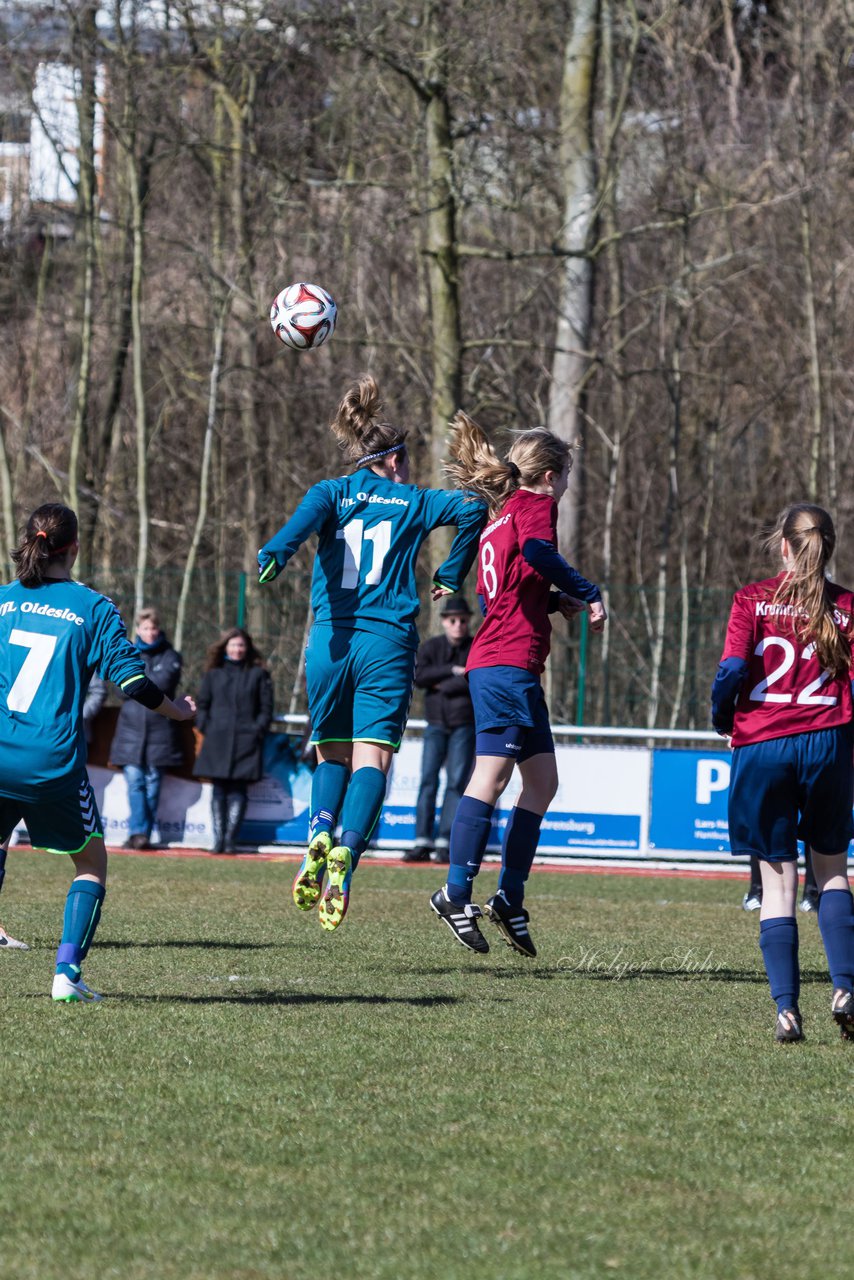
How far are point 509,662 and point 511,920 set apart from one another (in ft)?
3.76

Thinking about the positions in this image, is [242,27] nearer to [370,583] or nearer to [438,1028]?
[370,583]

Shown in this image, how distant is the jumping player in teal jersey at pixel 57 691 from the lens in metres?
6.02

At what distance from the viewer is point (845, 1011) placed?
19.0ft

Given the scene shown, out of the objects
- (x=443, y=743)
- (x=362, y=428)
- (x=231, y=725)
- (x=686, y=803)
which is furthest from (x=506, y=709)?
(x=231, y=725)

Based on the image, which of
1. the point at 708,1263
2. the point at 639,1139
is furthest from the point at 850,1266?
the point at 639,1139

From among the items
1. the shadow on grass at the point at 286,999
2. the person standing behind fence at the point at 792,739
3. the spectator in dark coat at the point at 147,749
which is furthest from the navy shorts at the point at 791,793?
the spectator in dark coat at the point at 147,749

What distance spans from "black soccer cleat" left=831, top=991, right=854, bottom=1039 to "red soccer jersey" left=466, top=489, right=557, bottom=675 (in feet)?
7.12

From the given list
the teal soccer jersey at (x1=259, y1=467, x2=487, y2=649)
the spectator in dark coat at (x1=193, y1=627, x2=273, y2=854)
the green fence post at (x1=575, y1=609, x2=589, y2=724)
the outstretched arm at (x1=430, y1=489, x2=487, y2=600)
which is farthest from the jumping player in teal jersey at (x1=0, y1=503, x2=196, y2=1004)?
the green fence post at (x1=575, y1=609, x2=589, y2=724)

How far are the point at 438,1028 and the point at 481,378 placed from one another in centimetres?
1848

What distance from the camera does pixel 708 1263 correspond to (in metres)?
3.46

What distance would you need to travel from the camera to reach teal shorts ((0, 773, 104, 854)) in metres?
6.11

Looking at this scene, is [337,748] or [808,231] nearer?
[337,748]

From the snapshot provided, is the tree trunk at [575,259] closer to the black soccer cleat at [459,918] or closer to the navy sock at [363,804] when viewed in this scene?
the black soccer cleat at [459,918]

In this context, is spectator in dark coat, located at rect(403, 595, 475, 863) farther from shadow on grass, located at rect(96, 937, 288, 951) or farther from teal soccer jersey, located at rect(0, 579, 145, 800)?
teal soccer jersey, located at rect(0, 579, 145, 800)
